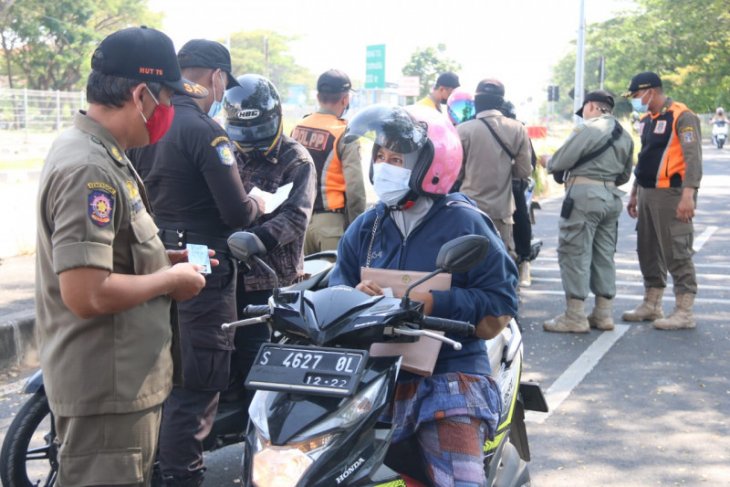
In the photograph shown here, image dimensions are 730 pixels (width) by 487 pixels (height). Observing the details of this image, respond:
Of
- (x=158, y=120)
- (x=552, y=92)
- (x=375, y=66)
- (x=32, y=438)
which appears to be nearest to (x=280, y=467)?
(x=158, y=120)

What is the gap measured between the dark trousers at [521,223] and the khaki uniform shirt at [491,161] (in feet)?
2.06

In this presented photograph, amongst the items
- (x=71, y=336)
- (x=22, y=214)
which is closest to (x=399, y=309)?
(x=71, y=336)

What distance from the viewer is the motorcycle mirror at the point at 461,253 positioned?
2816 mm

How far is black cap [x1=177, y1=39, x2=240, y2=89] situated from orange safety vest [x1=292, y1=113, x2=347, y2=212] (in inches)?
70.5

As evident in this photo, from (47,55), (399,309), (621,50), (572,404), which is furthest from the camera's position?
(621,50)

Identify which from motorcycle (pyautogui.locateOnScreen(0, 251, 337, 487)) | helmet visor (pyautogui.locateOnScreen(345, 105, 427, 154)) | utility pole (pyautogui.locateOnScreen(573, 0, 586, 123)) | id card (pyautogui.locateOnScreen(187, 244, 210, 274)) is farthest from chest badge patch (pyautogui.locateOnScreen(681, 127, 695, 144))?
utility pole (pyautogui.locateOnScreen(573, 0, 586, 123))

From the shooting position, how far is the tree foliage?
35.3m

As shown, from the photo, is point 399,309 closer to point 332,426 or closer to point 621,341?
point 332,426

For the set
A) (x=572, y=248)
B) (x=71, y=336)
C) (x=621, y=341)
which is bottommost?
(x=621, y=341)

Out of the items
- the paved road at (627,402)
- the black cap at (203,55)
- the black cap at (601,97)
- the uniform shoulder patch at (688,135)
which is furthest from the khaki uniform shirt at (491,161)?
the black cap at (203,55)

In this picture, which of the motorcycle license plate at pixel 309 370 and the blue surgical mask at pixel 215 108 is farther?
the blue surgical mask at pixel 215 108

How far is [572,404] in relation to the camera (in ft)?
19.8

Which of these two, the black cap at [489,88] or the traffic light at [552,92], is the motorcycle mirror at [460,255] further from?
the traffic light at [552,92]

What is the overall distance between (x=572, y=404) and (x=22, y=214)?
6750mm
